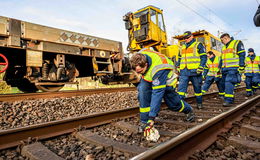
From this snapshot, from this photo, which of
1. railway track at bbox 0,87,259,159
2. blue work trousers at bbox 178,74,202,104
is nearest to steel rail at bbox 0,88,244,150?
railway track at bbox 0,87,259,159

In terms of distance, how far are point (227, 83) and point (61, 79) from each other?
5.16 meters

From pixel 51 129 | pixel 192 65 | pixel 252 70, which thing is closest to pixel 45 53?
pixel 51 129

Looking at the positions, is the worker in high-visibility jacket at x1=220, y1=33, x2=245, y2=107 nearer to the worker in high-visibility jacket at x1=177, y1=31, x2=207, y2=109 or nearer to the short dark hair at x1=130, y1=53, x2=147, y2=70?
the worker in high-visibility jacket at x1=177, y1=31, x2=207, y2=109

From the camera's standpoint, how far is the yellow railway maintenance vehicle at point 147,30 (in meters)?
10.2

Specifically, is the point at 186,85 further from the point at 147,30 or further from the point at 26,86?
the point at 147,30

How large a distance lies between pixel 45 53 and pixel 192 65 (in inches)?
184

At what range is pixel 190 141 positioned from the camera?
2014 mm

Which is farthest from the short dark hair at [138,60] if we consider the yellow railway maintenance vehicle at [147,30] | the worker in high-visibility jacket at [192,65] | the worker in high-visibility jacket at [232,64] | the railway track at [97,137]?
the yellow railway maintenance vehicle at [147,30]

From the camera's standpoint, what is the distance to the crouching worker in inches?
93.0

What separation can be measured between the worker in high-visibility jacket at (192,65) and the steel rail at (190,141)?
1.43 m

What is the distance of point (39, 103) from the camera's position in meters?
4.34

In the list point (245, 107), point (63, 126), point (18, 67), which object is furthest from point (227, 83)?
point (18, 67)

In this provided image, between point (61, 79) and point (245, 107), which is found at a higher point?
point (61, 79)

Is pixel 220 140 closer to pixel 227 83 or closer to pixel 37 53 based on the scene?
pixel 227 83
